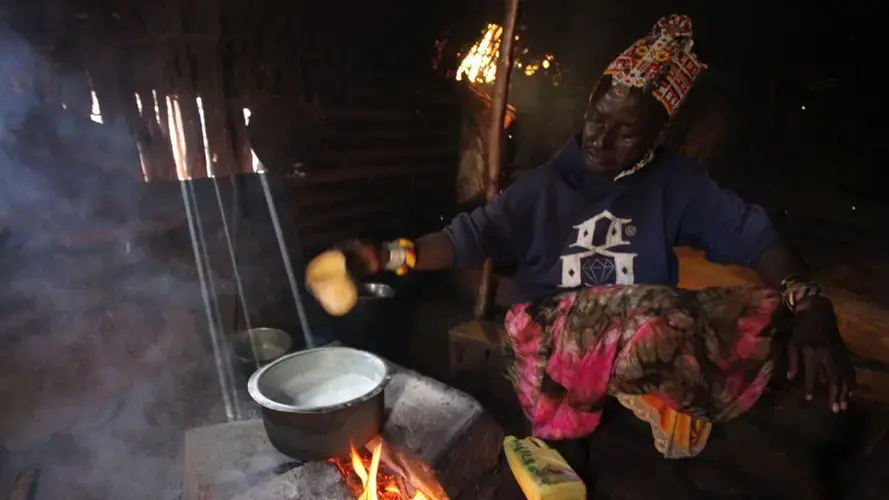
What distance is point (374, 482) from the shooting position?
1833mm

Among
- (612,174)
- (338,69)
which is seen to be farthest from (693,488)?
(338,69)

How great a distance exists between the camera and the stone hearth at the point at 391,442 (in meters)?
1.88

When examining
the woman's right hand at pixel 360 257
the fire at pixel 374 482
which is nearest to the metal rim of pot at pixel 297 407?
the fire at pixel 374 482

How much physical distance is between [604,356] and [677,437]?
691mm

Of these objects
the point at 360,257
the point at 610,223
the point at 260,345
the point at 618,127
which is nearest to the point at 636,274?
the point at 610,223

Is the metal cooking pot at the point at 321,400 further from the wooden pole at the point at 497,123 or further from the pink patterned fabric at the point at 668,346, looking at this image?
the wooden pole at the point at 497,123

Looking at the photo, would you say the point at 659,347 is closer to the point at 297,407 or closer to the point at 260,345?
the point at 297,407

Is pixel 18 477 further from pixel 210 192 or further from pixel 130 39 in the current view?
pixel 130 39

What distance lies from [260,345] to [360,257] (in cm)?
186

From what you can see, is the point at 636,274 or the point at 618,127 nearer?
the point at 618,127

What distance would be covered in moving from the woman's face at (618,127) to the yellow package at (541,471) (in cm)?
119

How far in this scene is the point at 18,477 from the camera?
2.67m

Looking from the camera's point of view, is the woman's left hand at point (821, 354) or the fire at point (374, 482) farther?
the fire at point (374, 482)

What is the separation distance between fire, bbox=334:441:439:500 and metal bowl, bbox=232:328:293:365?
1527mm
